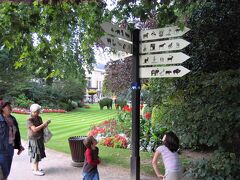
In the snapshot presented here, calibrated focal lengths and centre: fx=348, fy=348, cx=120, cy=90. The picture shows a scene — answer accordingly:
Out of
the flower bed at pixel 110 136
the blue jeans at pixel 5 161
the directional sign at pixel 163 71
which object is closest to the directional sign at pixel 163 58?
the directional sign at pixel 163 71

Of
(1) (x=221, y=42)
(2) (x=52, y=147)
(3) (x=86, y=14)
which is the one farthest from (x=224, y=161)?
(2) (x=52, y=147)

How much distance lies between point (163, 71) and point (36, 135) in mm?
3443

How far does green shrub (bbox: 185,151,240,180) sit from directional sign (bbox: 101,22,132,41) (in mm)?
3174

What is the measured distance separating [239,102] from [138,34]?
2473mm

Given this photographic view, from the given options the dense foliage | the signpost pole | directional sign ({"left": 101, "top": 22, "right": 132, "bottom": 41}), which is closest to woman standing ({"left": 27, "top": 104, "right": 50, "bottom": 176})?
the dense foliage

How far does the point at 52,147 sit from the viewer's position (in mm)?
11695

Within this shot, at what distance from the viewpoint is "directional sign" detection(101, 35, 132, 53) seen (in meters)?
6.39

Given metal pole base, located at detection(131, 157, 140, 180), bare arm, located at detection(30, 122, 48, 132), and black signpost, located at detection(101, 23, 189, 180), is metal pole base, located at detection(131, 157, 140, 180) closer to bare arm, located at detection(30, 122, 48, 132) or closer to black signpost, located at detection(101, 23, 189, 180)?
black signpost, located at detection(101, 23, 189, 180)

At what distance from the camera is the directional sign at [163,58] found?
6355 millimetres

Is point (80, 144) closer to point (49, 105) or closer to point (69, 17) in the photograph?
point (69, 17)

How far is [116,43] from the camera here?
21.8 feet

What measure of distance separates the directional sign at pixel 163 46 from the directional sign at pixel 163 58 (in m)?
0.11

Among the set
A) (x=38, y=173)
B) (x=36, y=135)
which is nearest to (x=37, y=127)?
(x=36, y=135)

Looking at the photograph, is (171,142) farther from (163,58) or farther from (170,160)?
(163,58)
